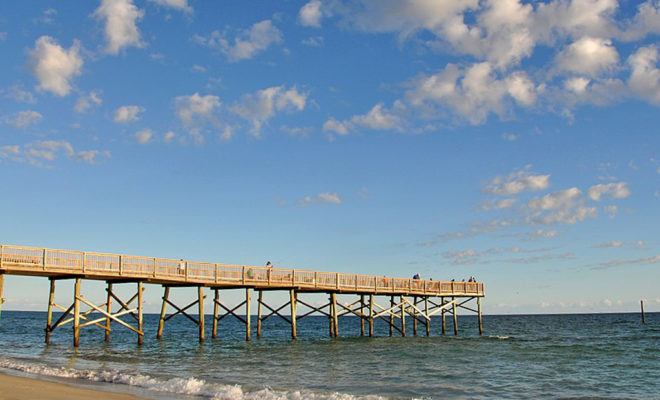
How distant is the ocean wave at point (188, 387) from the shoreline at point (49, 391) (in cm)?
127

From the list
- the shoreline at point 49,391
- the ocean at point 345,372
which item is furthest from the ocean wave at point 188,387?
the shoreline at point 49,391

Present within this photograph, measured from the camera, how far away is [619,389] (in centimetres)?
1988

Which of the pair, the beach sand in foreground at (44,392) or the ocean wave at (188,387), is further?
the ocean wave at (188,387)

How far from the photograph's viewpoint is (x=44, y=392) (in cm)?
1416

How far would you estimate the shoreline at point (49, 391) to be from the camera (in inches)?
529

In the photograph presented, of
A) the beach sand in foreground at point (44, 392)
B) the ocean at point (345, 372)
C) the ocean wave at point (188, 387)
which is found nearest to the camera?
the beach sand in foreground at point (44, 392)

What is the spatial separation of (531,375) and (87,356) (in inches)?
729

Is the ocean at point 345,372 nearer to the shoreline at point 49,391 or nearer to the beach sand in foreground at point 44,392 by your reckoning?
the shoreline at point 49,391

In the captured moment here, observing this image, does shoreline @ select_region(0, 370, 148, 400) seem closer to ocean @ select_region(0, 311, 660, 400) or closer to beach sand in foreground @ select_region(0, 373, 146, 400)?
beach sand in foreground @ select_region(0, 373, 146, 400)

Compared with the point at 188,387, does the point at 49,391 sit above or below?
above

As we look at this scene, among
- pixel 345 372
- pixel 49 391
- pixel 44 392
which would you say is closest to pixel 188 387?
pixel 49 391

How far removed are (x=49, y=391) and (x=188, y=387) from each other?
370cm

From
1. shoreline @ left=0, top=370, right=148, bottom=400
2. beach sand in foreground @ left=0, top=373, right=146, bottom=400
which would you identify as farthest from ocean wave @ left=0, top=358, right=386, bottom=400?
beach sand in foreground @ left=0, top=373, right=146, bottom=400

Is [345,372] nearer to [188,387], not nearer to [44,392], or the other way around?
[188,387]
